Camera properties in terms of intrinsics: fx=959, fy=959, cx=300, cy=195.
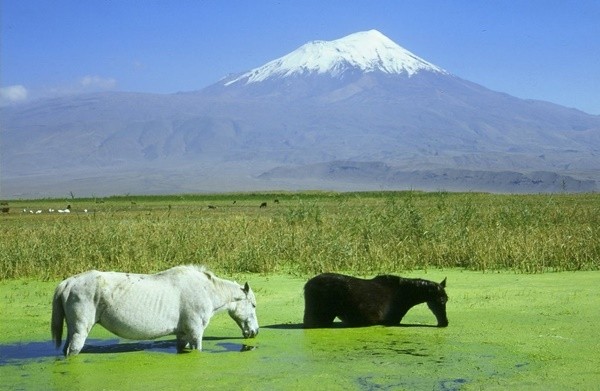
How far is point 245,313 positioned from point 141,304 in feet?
5.14

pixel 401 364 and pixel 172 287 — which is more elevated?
pixel 172 287

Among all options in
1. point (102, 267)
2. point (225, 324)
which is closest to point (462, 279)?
point (225, 324)

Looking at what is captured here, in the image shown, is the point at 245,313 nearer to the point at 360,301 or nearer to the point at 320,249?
the point at 360,301

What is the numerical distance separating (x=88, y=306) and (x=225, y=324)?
3191 millimetres

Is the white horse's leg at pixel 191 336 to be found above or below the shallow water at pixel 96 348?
above

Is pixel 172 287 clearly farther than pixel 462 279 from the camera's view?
No

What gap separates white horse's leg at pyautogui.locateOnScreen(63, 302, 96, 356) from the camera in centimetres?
1097

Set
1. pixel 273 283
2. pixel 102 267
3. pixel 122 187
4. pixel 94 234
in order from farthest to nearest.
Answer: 1. pixel 122 187
2. pixel 94 234
3. pixel 102 267
4. pixel 273 283

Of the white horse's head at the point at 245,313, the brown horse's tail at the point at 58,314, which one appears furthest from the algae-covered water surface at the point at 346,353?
the brown horse's tail at the point at 58,314

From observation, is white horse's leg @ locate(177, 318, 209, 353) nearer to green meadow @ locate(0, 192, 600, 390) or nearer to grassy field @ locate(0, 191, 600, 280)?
green meadow @ locate(0, 192, 600, 390)

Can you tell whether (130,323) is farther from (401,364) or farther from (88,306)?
(401,364)

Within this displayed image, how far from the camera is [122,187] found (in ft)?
641

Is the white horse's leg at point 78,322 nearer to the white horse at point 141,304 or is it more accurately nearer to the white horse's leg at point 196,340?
the white horse at point 141,304

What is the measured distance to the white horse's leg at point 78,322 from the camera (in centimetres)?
1097
